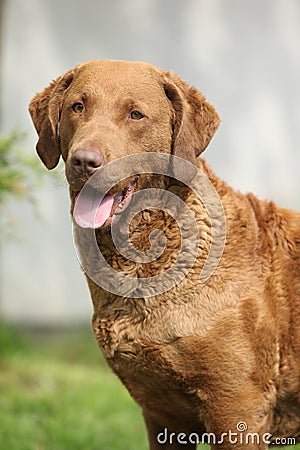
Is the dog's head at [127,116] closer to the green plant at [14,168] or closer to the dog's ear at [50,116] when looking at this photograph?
the dog's ear at [50,116]

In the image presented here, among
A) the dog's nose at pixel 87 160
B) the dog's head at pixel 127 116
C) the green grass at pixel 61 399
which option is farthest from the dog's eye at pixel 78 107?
the green grass at pixel 61 399

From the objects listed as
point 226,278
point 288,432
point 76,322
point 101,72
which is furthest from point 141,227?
point 76,322

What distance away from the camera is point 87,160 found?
2.99 meters

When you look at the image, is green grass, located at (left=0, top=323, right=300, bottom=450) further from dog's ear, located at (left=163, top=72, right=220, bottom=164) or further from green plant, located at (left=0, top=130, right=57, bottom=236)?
dog's ear, located at (left=163, top=72, right=220, bottom=164)

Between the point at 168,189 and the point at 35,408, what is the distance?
125 inches

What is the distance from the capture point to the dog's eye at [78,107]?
129 inches

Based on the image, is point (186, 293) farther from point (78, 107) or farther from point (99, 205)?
point (78, 107)

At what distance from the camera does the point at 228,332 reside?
10.2 feet

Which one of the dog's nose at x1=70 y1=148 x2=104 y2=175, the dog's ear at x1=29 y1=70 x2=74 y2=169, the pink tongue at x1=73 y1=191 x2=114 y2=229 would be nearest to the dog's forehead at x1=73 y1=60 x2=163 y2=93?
the dog's ear at x1=29 y1=70 x2=74 y2=169

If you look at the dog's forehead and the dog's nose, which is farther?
the dog's forehead

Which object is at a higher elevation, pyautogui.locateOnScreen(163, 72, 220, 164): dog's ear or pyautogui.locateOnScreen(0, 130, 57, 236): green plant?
pyautogui.locateOnScreen(0, 130, 57, 236): green plant

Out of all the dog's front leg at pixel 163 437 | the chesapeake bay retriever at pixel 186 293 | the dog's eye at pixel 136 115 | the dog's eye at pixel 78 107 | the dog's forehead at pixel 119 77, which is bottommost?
the dog's front leg at pixel 163 437

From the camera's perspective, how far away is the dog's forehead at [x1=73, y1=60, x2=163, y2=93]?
3.21 metres

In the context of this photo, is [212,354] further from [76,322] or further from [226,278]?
[76,322]
